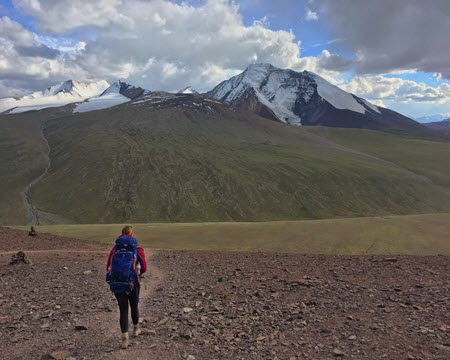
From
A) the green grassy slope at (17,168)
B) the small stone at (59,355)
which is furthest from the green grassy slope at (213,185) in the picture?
the small stone at (59,355)

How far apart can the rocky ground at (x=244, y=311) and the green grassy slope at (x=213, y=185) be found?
9668cm

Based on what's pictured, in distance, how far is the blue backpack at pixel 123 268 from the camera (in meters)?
9.16

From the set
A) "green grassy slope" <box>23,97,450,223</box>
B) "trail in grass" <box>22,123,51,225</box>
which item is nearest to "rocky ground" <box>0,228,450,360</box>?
"trail in grass" <box>22,123,51,225</box>

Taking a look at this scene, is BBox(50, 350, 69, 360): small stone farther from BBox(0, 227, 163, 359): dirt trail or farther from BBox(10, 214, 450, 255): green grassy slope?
BBox(10, 214, 450, 255): green grassy slope

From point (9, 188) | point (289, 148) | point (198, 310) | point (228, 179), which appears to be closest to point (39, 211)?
point (9, 188)

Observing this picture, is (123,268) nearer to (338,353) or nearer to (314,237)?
(338,353)

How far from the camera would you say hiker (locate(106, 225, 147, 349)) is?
9.17 metres

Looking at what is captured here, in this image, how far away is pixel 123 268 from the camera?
9.18 meters

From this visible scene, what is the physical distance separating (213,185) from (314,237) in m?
108

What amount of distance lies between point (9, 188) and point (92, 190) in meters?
32.0

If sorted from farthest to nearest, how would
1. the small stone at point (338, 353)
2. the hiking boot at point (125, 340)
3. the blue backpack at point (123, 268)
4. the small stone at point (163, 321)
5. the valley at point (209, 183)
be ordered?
the valley at point (209, 183)
the small stone at point (163, 321)
the blue backpack at point (123, 268)
the hiking boot at point (125, 340)
the small stone at point (338, 353)

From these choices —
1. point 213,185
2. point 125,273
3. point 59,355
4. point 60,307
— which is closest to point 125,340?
point 59,355

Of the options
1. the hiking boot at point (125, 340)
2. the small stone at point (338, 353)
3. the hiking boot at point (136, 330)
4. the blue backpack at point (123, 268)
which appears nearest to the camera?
the small stone at point (338, 353)

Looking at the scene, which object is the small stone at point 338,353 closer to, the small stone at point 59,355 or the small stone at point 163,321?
the small stone at point 163,321
